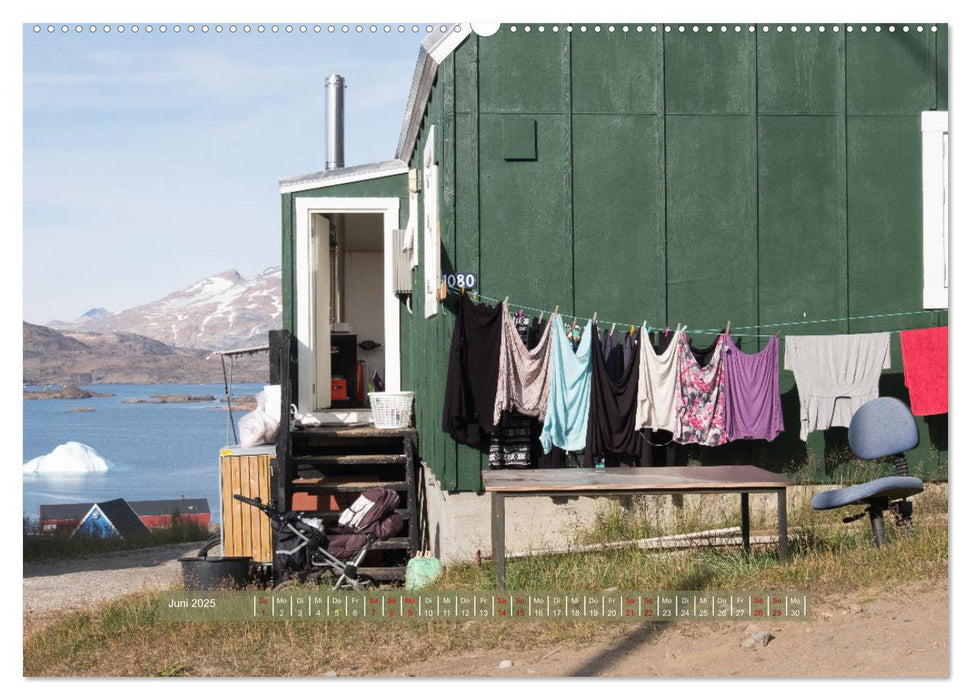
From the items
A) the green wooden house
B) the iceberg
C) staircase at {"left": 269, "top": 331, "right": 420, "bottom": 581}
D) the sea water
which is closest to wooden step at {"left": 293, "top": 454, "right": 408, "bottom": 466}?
staircase at {"left": 269, "top": 331, "right": 420, "bottom": 581}

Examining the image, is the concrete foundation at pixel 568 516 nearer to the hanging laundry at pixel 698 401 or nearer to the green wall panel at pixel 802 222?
the hanging laundry at pixel 698 401

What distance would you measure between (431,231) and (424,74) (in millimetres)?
1507

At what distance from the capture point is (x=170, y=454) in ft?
134

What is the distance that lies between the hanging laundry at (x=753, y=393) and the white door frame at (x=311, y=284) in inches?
174

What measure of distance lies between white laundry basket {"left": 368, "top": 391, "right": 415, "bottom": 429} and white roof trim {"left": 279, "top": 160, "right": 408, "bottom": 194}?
8.16 ft

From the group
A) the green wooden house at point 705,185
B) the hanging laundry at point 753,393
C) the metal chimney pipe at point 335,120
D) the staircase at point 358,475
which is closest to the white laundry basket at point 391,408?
the staircase at point 358,475

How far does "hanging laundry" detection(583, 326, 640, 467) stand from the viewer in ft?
30.0

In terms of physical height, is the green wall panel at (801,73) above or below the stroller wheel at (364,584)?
above

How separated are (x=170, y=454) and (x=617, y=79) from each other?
34.3 m

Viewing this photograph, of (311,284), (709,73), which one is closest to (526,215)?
(709,73)

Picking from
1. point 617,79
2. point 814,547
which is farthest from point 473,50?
point 814,547

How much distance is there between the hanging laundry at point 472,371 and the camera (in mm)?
9047

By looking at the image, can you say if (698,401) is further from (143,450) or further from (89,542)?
(143,450)

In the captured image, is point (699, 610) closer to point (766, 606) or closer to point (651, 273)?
point (766, 606)
